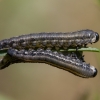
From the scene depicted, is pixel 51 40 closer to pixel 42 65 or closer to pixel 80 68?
pixel 80 68

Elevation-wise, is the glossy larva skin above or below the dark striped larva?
above

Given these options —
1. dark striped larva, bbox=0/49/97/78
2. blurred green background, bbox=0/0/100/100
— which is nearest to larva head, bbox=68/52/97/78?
dark striped larva, bbox=0/49/97/78

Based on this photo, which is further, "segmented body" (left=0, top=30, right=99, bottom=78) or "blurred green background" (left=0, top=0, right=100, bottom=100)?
"blurred green background" (left=0, top=0, right=100, bottom=100)

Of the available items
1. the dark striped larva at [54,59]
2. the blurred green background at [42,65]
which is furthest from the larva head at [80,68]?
the blurred green background at [42,65]

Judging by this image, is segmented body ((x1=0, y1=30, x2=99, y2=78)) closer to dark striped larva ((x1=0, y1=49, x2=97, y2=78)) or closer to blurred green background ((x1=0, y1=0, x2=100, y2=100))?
dark striped larva ((x1=0, y1=49, x2=97, y2=78))

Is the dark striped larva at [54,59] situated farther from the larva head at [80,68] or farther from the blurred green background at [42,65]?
the blurred green background at [42,65]

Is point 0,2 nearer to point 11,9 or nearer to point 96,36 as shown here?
point 11,9
